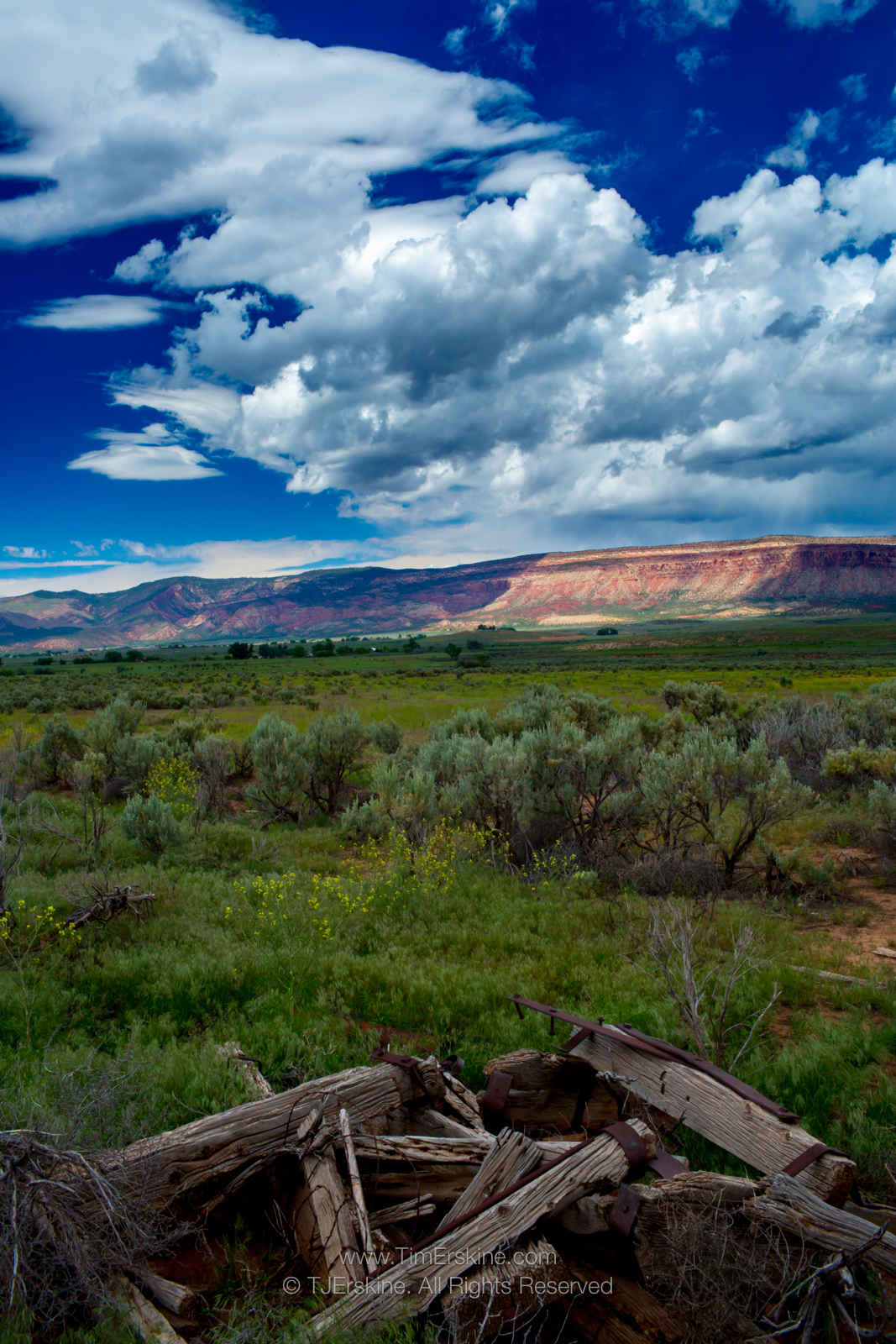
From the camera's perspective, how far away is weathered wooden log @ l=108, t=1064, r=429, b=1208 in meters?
3.18

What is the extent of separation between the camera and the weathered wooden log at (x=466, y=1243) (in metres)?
2.56

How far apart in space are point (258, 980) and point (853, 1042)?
16.7ft

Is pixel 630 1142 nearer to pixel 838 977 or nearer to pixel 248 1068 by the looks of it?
pixel 248 1068

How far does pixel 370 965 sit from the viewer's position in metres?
6.70

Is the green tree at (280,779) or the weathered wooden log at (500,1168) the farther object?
the green tree at (280,779)

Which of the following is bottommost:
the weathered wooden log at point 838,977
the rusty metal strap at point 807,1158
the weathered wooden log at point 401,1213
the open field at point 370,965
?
the weathered wooden log at point 838,977

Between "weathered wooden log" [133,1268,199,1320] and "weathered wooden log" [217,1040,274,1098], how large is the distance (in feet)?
4.33

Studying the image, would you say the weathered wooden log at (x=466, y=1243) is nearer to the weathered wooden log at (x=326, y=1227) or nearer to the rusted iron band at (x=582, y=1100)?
the weathered wooden log at (x=326, y=1227)

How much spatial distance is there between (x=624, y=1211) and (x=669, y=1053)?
1027mm

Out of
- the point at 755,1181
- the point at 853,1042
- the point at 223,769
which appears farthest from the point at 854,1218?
the point at 223,769

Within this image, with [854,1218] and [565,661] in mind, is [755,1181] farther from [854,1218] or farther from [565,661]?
[565,661]

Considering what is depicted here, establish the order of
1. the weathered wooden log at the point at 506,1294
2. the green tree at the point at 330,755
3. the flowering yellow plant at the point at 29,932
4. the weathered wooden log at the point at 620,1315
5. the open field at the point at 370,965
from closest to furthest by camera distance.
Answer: the weathered wooden log at the point at 506,1294, the weathered wooden log at the point at 620,1315, the open field at the point at 370,965, the flowering yellow plant at the point at 29,932, the green tree at the point at 330,755

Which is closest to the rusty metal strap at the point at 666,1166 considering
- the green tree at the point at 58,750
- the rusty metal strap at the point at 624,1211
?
the rusty metal strap at the point at 624,1211

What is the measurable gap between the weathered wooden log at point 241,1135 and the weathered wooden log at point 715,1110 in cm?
129
